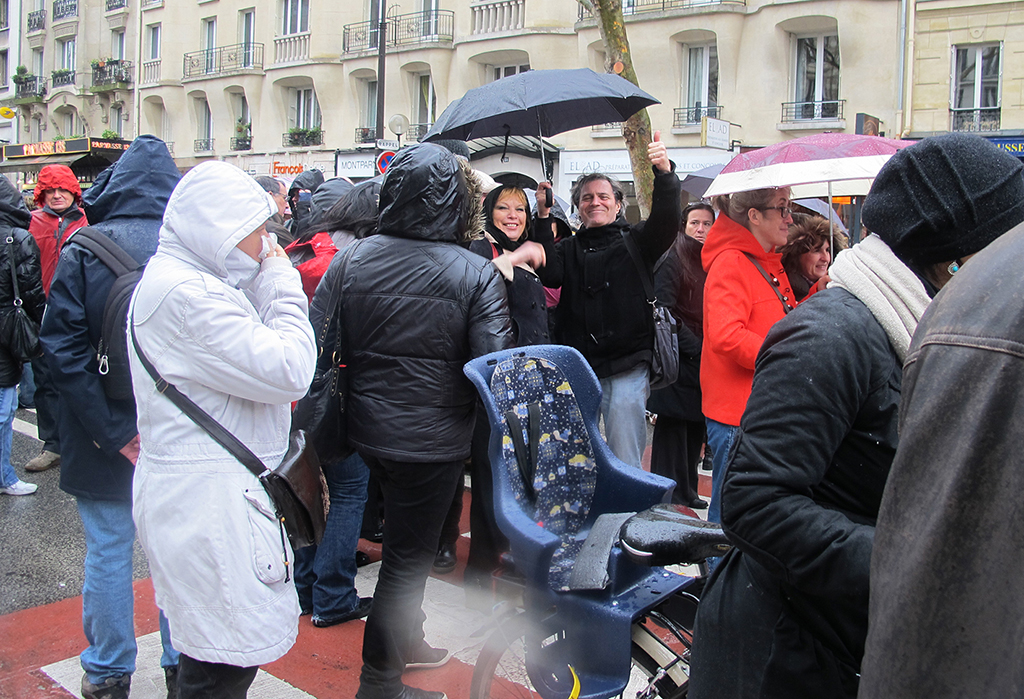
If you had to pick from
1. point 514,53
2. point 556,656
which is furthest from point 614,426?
point 514,53

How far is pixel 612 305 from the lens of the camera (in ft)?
15.5

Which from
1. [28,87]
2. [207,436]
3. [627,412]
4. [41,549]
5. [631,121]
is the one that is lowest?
[41,549]

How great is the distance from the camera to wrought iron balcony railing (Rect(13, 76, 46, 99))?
41594 millimetres

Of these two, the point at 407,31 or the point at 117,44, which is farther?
A: the point at 117,44

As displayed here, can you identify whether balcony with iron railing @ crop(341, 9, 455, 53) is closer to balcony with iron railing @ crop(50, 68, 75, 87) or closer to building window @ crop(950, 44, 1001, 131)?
building window @ crop(950, 44, 1001, 131)

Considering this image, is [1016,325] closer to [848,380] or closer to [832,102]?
[848,380]

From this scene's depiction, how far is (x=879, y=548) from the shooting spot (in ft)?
3.21

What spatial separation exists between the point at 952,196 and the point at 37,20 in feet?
164

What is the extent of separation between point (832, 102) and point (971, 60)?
2745 millimetres

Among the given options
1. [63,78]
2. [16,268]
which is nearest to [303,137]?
[63,78]

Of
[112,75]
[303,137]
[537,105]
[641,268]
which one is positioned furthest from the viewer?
[112,75]

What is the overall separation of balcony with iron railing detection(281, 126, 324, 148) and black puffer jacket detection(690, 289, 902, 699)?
29014 mm

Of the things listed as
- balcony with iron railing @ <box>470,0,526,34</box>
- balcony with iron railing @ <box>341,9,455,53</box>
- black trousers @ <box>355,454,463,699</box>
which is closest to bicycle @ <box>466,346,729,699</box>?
black trousers @ <box>355,454,463,699</box>

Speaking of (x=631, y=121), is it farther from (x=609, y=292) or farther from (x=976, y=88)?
(x=976, y=88)
